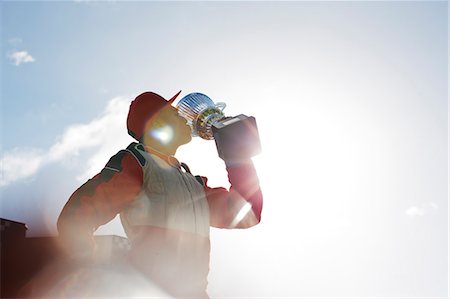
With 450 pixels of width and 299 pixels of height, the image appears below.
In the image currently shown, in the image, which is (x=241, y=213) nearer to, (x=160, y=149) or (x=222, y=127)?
(x=222, y=127)

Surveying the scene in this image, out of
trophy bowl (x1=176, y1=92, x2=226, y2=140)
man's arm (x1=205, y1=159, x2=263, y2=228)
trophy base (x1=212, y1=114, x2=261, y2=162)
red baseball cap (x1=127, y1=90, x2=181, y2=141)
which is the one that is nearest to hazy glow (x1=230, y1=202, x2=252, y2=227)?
man's arm (x1=205, y1=159, x2=263, y2=228)

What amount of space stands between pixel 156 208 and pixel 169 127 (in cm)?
73

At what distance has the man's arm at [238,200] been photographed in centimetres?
282

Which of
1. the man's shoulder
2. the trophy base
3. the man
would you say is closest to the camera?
the man

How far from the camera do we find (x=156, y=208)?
2.51m

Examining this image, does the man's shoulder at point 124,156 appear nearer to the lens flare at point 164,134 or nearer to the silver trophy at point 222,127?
the lens flare at point 164,134

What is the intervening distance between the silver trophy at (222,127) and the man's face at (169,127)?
54 millimetres

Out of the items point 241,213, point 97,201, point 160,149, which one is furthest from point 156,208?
point 241,213

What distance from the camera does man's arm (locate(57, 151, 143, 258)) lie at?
2.21 m

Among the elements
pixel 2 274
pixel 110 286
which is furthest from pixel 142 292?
pixel 2 274

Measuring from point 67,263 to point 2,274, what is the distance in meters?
9.59

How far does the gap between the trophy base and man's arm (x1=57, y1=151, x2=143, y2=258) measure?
0.58 meters

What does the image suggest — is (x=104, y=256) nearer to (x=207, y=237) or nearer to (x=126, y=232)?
(x=126, y=232)

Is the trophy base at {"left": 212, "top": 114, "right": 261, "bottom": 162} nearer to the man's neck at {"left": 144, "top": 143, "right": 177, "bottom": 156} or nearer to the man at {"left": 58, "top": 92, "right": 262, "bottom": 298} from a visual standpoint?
the man at {"left": 58, "top": 92, "right": 262, "bottom": 298}
